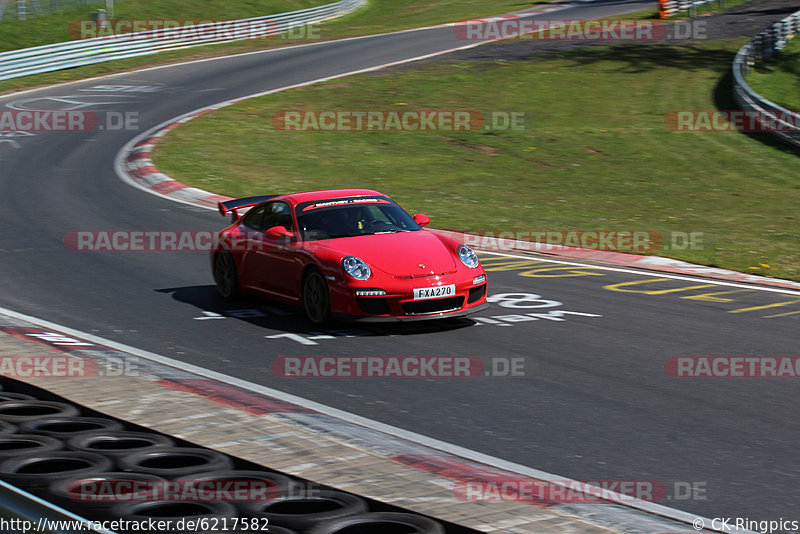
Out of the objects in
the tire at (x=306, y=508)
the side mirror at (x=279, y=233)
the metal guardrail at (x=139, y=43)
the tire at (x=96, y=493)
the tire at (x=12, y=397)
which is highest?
the metal guardrail at (x=139, y=43)

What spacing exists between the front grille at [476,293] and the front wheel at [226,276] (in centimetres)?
305

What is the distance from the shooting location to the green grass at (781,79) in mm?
31578

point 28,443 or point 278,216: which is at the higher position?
point 278,216

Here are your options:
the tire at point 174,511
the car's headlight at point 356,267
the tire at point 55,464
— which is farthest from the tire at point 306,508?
the car's headlight at point 356,267

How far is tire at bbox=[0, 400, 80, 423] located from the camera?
6.85 metres

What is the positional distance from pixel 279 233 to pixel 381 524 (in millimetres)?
6697

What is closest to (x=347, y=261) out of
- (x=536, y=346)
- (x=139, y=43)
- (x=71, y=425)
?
(x=536, y=346)

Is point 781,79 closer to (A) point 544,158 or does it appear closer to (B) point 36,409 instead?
(A) point 544,158

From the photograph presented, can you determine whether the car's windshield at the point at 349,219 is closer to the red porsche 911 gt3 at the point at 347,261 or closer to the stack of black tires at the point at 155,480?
the red porsche 911 gt3 at the point at 347,261

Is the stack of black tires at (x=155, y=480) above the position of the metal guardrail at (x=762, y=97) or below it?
below

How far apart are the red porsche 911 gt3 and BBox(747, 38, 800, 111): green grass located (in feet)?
74.9

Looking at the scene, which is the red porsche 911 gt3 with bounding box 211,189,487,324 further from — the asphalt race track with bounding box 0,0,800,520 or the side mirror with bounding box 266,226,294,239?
the asphalt race track with bounding box 0,0,800,520

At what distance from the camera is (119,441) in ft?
20.3

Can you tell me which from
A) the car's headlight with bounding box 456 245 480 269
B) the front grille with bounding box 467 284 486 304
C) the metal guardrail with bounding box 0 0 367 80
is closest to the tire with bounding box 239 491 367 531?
the front grille with bounding box 467 284 486 304
